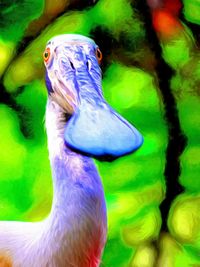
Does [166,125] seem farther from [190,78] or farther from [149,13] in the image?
[149,13]

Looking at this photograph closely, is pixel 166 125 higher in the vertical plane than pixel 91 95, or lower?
lower

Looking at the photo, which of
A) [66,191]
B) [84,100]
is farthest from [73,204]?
[84,100]

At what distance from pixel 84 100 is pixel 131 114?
265 millimetres

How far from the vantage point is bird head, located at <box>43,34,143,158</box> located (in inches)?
51.8

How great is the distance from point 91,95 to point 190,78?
1.16ft

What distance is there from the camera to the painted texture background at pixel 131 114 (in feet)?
5.20

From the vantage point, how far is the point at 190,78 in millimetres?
1650

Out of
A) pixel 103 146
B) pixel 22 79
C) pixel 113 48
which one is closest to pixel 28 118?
pixel 22 79

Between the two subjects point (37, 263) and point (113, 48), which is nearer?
point (37, 263)

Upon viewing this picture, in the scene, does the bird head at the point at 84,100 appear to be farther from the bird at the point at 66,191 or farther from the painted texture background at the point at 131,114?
the painted texture background at the point at 131,114

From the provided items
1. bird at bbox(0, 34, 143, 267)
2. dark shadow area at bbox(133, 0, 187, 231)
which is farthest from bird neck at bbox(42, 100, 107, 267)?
dark shadow area at bbox(133, 0, 187, 231)

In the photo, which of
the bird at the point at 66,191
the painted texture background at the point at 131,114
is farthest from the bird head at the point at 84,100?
the painted texture background at the point at 131,114

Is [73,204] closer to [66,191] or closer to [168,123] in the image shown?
[66,191]

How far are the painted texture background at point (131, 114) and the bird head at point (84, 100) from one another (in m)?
0.15
